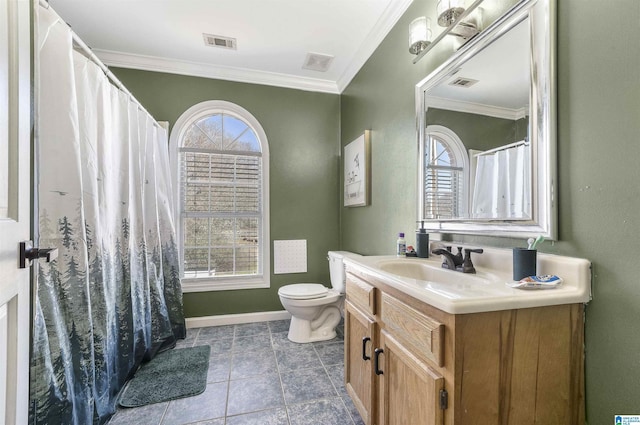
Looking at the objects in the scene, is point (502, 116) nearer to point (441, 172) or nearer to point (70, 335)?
point (441, 172)

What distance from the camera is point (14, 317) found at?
78cm

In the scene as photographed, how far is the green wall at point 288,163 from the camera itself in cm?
273

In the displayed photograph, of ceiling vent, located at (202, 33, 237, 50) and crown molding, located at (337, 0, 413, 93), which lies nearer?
crown molding, located at (337, 0, 413, 93)

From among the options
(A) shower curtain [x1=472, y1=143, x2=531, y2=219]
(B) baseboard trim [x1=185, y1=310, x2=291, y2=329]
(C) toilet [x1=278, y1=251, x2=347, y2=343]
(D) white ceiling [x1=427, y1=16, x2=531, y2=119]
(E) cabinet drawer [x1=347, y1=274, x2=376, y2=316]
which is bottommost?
(B) baseboard trim [x1=185, y1=310, x2=291, y2=329]

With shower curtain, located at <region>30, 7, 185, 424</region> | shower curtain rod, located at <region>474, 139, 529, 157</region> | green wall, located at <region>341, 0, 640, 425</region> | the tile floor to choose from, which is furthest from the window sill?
green wall, located at <region>341, 0, 640, 425</region>

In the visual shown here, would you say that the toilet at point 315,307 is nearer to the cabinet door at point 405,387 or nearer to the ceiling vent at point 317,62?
the cabinet door at point 405,387

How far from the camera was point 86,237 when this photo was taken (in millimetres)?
1348

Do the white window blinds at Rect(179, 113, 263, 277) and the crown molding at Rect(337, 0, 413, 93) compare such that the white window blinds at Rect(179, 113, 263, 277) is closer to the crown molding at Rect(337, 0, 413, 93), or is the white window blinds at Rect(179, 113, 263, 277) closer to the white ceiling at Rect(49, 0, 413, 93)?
the white ceiling at Rect(49, 0, 413, 93)

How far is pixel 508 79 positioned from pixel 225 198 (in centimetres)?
244

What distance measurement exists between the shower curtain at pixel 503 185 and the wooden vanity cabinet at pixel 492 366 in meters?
0.40

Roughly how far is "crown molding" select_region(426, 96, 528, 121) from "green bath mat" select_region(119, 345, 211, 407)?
2.15m

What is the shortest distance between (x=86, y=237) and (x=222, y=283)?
5.12 ft

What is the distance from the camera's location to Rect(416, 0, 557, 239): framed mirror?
39.4 inches

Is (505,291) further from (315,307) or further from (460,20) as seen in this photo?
(315,307)
